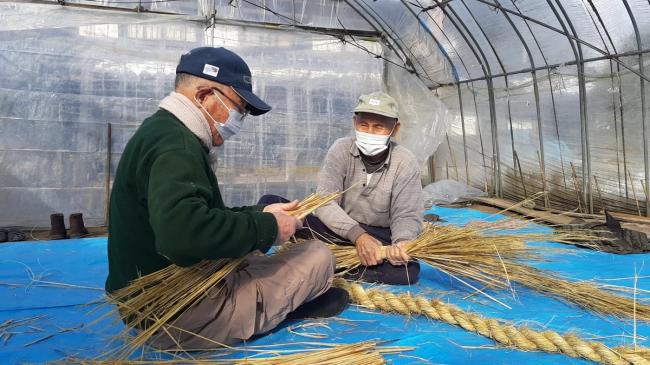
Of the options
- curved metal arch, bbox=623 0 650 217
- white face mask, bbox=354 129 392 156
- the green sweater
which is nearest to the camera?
the green sweater

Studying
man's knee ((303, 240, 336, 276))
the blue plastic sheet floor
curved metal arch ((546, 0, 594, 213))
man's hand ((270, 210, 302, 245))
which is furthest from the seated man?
curved metal arch ((546, 0, 594, 213))

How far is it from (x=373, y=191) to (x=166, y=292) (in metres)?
1.40

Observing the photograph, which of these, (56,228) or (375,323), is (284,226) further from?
(56,228)

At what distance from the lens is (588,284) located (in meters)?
2.32

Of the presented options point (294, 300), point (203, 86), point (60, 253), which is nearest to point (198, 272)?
point (294, 300)

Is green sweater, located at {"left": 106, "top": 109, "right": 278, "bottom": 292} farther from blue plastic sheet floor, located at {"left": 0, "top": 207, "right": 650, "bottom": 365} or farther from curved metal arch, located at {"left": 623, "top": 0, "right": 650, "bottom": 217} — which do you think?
curved metal arch, located at {"left": 623, "top": 0, "right": 650, "bottom": 217}

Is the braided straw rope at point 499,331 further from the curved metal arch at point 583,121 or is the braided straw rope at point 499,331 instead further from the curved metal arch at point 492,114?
the curved metal arch at point 492,114

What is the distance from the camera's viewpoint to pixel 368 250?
242cm

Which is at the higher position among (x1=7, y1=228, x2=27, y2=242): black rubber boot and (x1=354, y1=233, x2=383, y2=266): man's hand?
(x1=354, y1=233, x2=383, y2=266): man's hand

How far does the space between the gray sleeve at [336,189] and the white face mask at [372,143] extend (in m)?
0.14

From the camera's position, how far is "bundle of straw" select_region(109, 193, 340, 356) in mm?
1625

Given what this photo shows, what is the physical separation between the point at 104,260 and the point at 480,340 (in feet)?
8.62

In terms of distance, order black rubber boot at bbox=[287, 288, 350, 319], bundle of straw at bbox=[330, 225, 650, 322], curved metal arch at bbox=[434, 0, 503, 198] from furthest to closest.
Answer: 1. curved metal arch at bbox=[434, 0, 503, 198]
2. bundle of straw at bbox=[330, 225, 650, 322]
3. black rubber boot at bbox=[287, 288, 350, 319]

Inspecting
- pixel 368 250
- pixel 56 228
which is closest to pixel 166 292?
pixel 368 250
